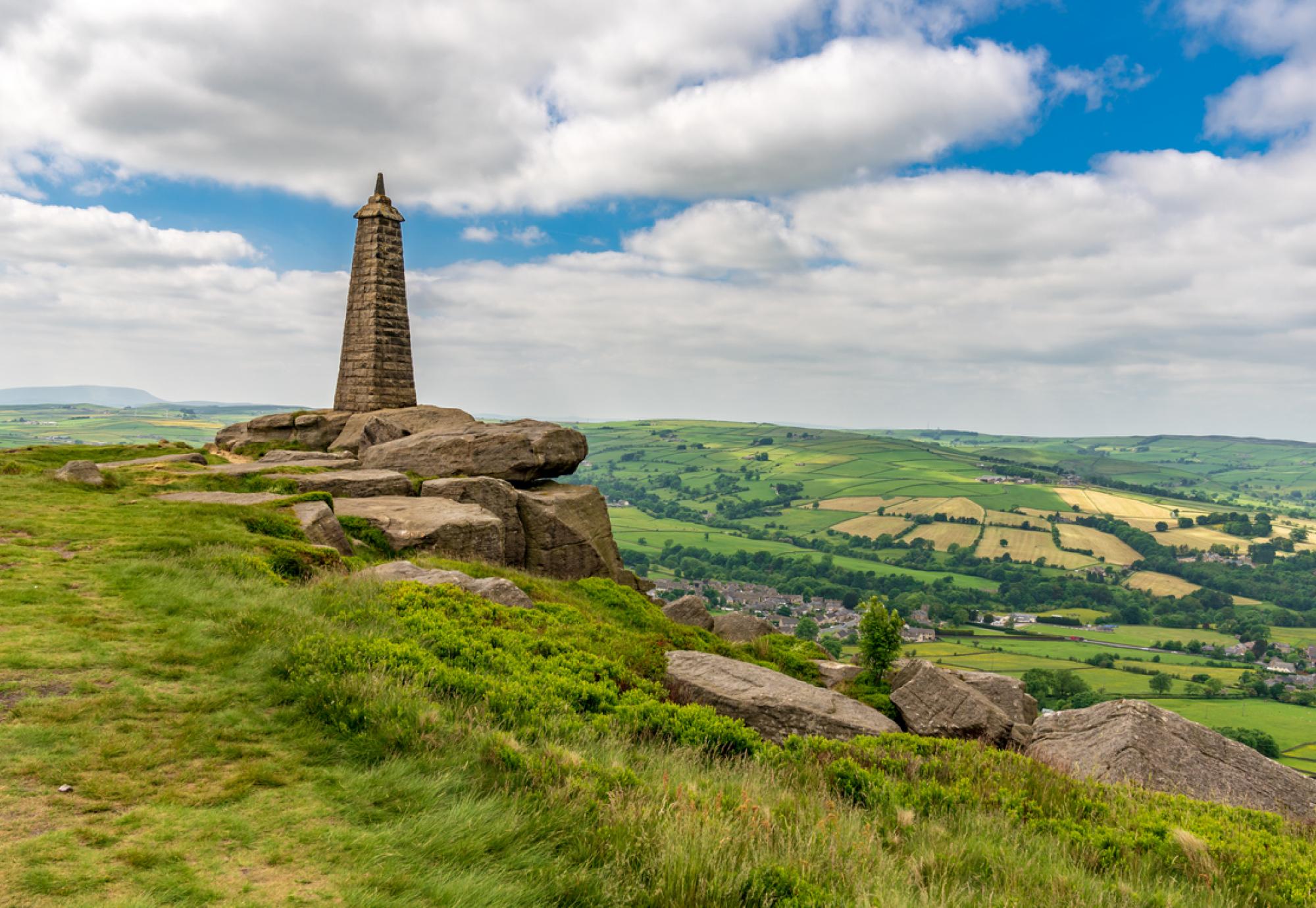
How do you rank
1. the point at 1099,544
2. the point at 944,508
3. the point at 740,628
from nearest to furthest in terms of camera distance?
the point at 740,628 → the point at 1099,544 → the point at 944,508

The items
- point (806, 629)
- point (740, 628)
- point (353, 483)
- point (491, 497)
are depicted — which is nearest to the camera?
point (353, 483)

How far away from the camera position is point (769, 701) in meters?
12.4

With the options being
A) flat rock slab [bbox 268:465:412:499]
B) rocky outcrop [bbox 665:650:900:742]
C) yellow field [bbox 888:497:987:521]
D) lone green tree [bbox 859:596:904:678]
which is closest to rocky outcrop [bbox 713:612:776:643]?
lone green tree [bbox 859:596:904:678]

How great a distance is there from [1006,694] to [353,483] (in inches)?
858

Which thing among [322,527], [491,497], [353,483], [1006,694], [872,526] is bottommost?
[872,526]

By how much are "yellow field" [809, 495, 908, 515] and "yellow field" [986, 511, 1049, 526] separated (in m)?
21.9

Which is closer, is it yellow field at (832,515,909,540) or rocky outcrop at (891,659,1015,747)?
rocky outcrop at (891,659,1015,747)

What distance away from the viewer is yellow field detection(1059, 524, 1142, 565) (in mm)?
126812

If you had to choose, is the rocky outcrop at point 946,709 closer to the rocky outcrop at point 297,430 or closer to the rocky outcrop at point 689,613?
the rocky outcrop at point 689,613

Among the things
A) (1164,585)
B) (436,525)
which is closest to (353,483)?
(436,525)

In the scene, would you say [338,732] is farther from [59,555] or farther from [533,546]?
[533,546]

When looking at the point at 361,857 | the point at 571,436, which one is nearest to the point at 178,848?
the point at 361,857

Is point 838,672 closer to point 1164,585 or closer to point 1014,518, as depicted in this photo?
point 1164,585

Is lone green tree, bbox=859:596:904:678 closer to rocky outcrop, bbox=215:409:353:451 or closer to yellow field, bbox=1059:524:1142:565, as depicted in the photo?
rocky outcrop, bbox=215:409:353:451
